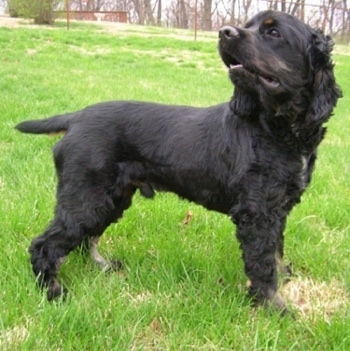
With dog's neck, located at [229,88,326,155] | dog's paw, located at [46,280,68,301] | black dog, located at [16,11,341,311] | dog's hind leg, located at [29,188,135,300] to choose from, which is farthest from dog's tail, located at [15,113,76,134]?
dog's neck, located at [229,88,326,155]

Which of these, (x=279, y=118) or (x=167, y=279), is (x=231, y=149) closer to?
(x=279, y=118)

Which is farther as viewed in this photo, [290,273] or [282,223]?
[290,273]

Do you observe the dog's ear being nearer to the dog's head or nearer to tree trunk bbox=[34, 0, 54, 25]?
the dog's head

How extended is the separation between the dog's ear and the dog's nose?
1.59 feet

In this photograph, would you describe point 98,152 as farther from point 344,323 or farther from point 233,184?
point 344,323

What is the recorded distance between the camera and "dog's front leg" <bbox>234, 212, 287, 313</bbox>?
9.43ft

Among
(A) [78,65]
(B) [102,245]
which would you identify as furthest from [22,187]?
(A) [78,65]

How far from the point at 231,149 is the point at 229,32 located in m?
0.71

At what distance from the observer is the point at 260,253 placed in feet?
9.49

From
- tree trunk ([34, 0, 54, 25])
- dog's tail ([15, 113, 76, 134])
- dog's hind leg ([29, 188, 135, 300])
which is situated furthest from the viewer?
tree trunk ([34, 0, 54, 25])

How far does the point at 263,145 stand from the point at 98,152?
3.41 feet

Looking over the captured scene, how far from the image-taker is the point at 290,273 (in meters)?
3.36

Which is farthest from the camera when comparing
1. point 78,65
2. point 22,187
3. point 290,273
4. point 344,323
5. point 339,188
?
point 78,65

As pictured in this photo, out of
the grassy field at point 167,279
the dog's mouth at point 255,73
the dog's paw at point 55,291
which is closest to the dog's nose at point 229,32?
the dog's mouth at point 255,73
